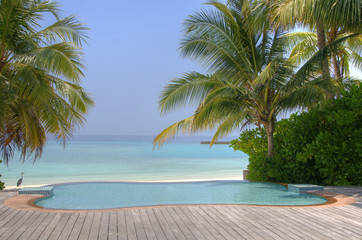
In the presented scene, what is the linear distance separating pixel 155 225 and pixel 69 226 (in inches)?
37.2

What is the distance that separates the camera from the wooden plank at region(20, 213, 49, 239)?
141 inches

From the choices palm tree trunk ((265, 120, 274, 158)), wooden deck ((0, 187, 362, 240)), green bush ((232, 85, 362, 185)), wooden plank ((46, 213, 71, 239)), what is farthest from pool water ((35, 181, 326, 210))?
wooden plank ((46, 213, 71, 239))

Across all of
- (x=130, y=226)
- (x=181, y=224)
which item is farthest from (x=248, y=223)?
(x=130, y=226)

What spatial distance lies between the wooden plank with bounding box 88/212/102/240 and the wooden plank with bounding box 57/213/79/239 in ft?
0.73

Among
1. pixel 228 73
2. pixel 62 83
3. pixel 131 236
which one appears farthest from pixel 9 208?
pixel 228 73

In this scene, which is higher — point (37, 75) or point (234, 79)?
point (234, 79)

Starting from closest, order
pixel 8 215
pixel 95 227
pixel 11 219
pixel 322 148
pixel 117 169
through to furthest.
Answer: pixel 95 227
pixel 11 219
pixel 8 215
pixel 322 148
pixel 117 169

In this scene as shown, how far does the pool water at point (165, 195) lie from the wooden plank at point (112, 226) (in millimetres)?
1419

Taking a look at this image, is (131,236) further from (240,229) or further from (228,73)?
(228,73)

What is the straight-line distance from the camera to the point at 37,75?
6430 mm

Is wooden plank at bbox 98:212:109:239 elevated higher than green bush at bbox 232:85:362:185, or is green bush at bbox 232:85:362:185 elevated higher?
green bush at bbox 232:85:362:185

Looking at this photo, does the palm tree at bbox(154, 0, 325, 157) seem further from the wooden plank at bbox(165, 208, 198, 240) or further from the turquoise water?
the turquoise water

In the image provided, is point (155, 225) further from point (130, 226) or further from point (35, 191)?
point (35, 191)

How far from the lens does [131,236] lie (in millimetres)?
3533
